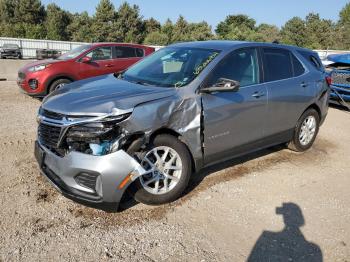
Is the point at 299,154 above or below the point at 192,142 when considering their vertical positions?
below

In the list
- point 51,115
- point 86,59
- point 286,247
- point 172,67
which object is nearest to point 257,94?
point 172,67

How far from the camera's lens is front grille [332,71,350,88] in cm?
1020

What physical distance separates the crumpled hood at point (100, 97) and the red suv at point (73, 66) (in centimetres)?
524

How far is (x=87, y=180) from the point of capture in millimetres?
3449

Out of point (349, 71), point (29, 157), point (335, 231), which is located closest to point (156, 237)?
point (335, 231)

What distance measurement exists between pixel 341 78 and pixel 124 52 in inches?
249

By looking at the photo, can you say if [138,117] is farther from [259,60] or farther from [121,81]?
[259,60]

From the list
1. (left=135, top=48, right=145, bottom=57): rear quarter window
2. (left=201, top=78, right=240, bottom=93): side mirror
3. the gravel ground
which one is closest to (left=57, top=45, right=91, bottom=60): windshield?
(left=135, top=48, right=145, bottom=57): rear quarter window

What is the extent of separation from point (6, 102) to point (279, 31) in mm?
66003

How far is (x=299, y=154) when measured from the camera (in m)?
6.03

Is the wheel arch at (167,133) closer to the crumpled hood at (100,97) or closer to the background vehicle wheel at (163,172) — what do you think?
the background vehicle wheel at (163,172)

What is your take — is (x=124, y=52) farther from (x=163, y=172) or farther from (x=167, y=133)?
(x=163, y=172)

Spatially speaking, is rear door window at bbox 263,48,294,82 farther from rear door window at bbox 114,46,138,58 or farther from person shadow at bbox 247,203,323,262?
rear door window at bbox 114,46,138,58

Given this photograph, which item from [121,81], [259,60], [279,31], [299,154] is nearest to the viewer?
[121,81]
